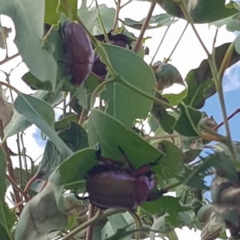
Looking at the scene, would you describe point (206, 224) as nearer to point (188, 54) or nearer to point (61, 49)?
point (61, 49)

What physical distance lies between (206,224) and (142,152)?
5.2 inches

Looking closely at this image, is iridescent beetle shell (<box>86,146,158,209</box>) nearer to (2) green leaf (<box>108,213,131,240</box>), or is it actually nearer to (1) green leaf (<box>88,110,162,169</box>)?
(1) green leaf (<box>88,110,162,169</box>)

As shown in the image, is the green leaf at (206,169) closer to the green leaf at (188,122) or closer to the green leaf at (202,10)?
the green leaf at (188,122)

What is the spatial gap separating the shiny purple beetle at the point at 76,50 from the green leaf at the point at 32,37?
1 centimetres

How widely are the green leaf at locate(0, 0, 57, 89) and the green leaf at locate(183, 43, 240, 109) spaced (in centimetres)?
10

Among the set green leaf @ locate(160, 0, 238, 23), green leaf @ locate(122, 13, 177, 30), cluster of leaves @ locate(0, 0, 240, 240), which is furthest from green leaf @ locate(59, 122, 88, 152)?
green leaf @ locate(122, 13, 177, 30)

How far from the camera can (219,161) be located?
0.32 m

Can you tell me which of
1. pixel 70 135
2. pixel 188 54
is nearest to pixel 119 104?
pixel 70 135

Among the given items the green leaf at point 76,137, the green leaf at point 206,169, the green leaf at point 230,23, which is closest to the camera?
the green leaf at point 206,169

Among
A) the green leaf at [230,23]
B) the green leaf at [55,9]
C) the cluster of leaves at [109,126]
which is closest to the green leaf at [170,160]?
the cluster of leaves at [109,126]

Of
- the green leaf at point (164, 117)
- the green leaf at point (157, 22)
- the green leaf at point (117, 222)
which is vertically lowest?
the green leaf at point (117, 222)

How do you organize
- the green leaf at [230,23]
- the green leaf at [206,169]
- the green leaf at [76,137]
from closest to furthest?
the green leaf at [206,169]
the green leaf at [76,137]
the green leaf at [230,23]

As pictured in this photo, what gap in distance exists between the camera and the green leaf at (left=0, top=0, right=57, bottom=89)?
1.13 feet

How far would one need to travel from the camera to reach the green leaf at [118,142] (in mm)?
333
